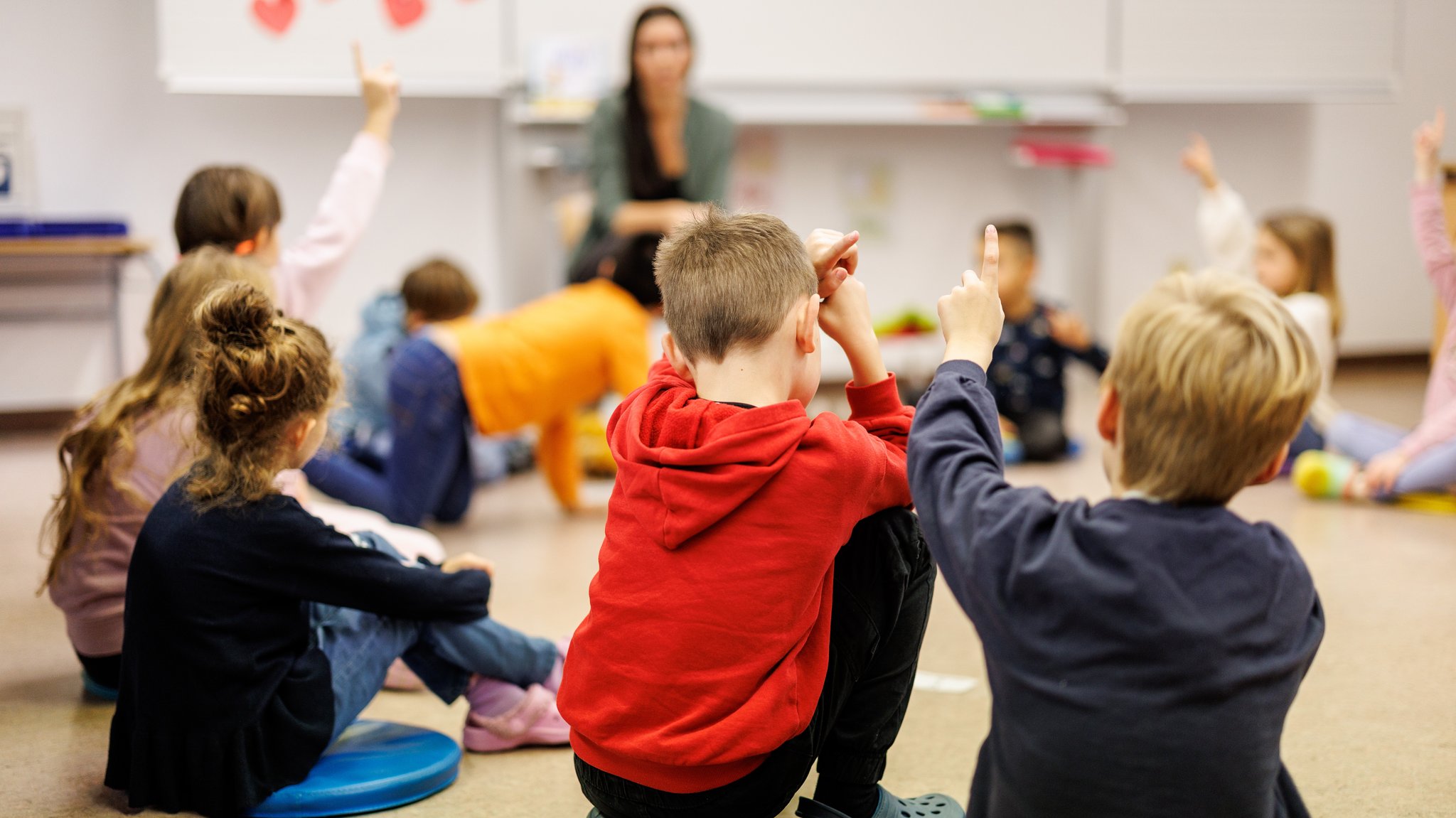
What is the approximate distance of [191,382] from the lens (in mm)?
1375

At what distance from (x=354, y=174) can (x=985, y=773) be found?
1.61 m

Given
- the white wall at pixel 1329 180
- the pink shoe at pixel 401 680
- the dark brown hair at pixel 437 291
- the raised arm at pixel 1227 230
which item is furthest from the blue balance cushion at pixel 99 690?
the white wall at pixel 1329 180

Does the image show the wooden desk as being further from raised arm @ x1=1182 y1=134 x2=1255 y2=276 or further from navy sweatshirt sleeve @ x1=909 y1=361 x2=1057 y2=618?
navy sweatshirt sleeve @ x1=909 y1=361 x2=1057 y2=618

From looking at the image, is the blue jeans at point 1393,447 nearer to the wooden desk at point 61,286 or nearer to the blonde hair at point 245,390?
the blonde hair at point 245,390

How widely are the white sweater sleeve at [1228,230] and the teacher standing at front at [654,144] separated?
5.17 ft

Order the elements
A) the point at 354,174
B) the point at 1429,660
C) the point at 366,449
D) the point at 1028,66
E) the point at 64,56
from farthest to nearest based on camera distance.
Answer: the point at 1028,66 < the point at 64,56 < the point at 366,449 < the point at 354,174 < the point at 1429,660

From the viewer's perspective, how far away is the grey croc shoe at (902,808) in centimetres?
125

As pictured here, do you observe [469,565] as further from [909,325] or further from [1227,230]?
[909,325]

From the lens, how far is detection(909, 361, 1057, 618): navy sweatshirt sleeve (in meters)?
0.92

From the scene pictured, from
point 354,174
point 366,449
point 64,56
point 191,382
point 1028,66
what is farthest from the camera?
point 1028,66

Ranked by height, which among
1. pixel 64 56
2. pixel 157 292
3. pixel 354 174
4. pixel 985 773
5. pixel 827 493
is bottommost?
pixel 985 773

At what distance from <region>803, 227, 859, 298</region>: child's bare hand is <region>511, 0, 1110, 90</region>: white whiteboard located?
11.1 ft

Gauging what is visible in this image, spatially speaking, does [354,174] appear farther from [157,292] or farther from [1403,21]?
[1403,21]

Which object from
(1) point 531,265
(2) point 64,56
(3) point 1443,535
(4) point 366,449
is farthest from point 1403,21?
(2) point 64,56
